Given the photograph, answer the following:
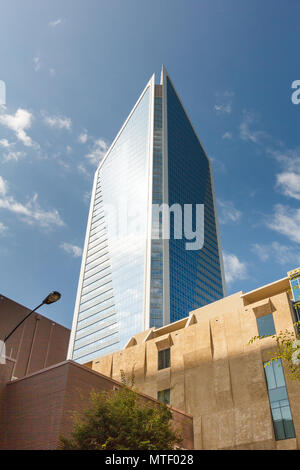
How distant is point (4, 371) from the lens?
102 feet

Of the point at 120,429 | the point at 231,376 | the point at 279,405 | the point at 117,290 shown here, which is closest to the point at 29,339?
the point at 231,376

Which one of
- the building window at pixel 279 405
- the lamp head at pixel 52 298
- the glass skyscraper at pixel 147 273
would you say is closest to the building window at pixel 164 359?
the building window at pixel 279 405

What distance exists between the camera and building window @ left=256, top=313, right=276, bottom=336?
4362 centimetres

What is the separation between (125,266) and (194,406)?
134 m

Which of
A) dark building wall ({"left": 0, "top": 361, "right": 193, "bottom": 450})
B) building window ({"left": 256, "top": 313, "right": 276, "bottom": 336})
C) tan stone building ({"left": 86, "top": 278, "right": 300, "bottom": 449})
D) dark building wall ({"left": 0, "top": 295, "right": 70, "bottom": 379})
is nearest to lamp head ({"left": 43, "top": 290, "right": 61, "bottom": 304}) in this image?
dark building wall ({"left": 0, "top": 361, "right": 193, "bottom": 450})

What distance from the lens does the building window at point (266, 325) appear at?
143 feet

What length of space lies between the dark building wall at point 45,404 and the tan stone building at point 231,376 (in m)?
14.2

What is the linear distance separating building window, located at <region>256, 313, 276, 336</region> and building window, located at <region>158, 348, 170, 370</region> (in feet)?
43.9

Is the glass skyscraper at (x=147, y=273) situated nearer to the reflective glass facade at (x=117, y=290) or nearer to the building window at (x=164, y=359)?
the reflective glass facade at (x=117, y=290)

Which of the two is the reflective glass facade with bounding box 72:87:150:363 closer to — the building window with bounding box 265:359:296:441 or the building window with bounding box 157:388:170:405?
the building window with bounding box 157:388:170:405
